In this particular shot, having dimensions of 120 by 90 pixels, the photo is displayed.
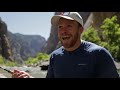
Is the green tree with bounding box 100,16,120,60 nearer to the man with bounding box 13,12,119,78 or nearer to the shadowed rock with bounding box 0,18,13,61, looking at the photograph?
the man with bounding box 13,12,119,78

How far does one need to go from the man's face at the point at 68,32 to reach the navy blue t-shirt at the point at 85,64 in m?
0.07

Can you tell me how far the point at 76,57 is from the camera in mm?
2049

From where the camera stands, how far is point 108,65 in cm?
194

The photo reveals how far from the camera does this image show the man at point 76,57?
1938 mm

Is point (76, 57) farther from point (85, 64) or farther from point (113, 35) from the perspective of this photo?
point (113, 35)

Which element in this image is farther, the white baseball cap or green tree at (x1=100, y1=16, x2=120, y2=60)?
green tree at (x1=100, y1=16, x2=120, y2=60)

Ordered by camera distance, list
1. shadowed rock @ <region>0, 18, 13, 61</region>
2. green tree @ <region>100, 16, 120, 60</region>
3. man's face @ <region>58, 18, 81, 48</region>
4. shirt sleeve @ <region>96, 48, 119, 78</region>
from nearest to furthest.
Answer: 1. shirt sleeve @ <region>96, 48, 119, 78</region>
2. man's face @ <region>58, 18, 81, 48</region>
3. green tree @ <region>100, 16, 120, 60</region>
4. shadowed rock @ <region>0, 18, 13, 61</region>

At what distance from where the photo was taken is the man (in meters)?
1.94

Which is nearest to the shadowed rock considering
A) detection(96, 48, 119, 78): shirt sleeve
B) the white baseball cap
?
the white baseball cap

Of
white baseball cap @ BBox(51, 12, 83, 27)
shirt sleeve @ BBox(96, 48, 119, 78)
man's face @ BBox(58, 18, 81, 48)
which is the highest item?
white baseball cap @ BBox(51, 12, 83, 27)

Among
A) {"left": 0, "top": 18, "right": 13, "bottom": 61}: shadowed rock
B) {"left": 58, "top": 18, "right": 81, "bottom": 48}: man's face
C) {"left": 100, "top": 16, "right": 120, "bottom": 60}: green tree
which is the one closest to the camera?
{"left": 58, "top": 18, "right": 81, "bottom": 48}: man's face
